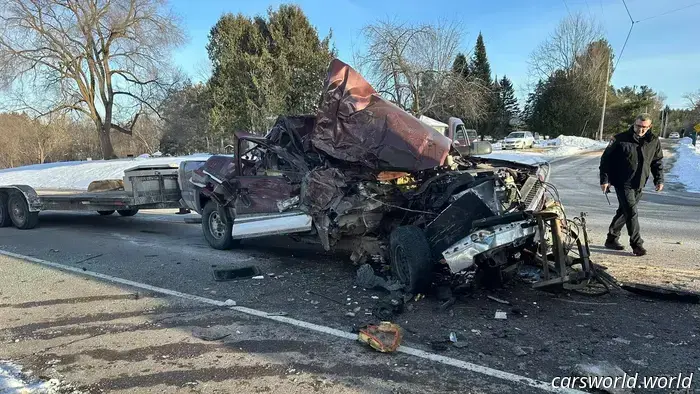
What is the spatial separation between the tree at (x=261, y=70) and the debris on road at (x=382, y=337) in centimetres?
2531

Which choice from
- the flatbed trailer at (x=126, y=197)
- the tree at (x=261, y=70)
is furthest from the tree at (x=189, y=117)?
the flatbed trailer at (x=126, y=197)

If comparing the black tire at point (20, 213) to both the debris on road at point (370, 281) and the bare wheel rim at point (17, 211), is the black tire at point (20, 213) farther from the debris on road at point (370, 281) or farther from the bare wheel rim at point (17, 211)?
the debris on road at point (370, 281)

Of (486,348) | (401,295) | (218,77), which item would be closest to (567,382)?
(486,348)

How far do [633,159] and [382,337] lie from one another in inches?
180

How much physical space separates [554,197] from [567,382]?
101 inches

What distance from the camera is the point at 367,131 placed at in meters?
5.64

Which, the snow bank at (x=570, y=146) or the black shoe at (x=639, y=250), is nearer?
the black shoe at (x=639, y=250)

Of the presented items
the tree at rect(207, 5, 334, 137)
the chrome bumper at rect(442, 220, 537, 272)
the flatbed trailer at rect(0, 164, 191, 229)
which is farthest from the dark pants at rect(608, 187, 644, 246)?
the tree at rect(207, 5, 334, 137)

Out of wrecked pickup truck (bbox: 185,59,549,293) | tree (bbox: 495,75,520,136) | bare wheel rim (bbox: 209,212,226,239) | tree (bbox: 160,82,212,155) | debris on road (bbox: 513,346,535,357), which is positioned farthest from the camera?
tree (bbox: 495,75,520,136)

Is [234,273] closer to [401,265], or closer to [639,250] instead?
[401,265]

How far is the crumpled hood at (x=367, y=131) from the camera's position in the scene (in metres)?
5.41

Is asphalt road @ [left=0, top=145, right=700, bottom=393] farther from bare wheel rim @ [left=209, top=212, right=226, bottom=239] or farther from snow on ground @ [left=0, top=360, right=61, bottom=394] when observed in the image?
bare wheel rim @ [left=209, top=212, right=226, bottom=239]

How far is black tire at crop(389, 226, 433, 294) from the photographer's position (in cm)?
483

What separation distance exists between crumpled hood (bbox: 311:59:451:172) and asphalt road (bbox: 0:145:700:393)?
4.85 ft
